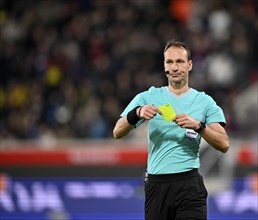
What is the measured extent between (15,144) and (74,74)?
8.95 ft

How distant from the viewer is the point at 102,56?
50.1 ft

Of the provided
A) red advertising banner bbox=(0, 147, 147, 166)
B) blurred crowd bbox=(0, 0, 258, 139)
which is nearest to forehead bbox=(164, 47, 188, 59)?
red advertising banner bbox=(0, 147, 147, 166)

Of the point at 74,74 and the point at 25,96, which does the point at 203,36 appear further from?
the point at 25,96

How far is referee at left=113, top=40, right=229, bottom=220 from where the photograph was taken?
5.68 meters

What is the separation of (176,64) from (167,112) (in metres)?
0.40

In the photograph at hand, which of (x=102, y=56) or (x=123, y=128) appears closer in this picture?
(x=123, y=128)

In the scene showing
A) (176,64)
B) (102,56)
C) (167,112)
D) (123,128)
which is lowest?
(123,128)

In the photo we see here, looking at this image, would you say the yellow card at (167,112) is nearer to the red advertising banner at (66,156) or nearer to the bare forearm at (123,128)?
the bare forearm at (123,128)

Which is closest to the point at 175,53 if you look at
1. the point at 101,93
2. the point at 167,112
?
the point at 167,112

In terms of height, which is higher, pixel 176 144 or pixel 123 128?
pixel 123 128

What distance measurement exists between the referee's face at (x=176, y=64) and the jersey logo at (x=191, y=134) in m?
0.39

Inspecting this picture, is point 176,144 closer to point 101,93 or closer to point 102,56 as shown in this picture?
point 101,93

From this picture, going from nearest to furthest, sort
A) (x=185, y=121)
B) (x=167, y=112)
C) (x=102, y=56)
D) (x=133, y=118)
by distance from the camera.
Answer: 1. (x=185, y=121)
2. (x=167, y=112)
3. (x=133, y=118)
4. (x=102, y=56)

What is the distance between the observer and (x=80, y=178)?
468 inches
